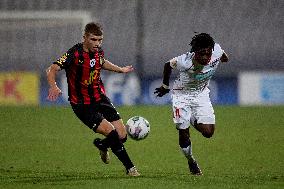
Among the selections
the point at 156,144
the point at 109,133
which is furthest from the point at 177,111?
the point at 156,144

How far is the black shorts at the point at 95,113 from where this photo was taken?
1076 cm

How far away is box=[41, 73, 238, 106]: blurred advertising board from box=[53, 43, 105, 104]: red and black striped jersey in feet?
44.4

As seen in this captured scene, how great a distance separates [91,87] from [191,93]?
1.32 meters

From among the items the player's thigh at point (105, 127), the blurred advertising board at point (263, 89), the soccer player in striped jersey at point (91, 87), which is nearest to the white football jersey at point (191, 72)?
the soccer player in striped jersey at point (91, 87)

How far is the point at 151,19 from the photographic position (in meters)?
33.1

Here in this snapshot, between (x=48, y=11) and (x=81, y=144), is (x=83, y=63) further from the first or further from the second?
(x=48, y=11)

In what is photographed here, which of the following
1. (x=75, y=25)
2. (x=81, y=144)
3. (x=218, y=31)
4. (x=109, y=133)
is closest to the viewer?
(x=109, y=133)

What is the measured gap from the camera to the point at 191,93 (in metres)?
11.5

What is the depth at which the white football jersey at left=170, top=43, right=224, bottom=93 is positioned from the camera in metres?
11.2

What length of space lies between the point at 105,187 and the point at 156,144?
6602 mm

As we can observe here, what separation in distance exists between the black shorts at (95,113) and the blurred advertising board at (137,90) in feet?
43.5

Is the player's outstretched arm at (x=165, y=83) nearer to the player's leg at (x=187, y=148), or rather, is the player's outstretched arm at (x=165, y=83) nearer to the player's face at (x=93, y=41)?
the player's leg at (x=187, y=148)

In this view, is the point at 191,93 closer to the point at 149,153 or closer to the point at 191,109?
the point at 191,109

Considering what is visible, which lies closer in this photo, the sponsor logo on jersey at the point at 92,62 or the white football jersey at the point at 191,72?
the sponsor logo on jersey at the point at 92,62
